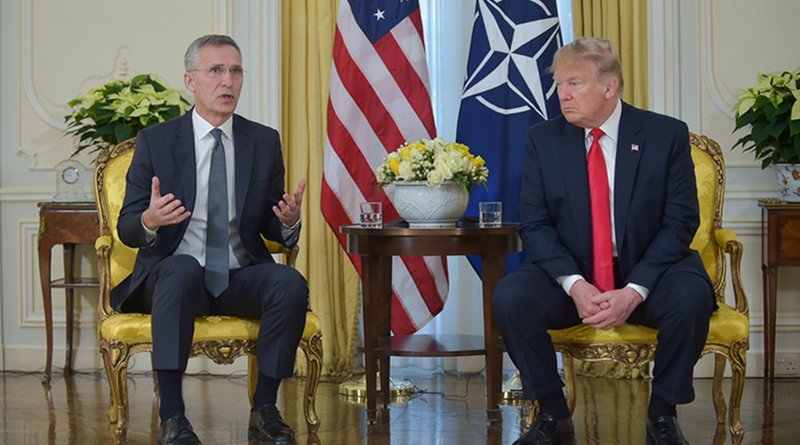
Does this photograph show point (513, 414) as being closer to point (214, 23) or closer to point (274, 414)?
point (274, 414)

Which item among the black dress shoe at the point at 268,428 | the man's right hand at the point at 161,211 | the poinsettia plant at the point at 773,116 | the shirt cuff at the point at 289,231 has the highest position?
the poinsettia plant at the point at 773,116

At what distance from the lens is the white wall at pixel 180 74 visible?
5215 millimetres

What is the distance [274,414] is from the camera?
3.71 metres

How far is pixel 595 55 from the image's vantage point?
11.8 feet

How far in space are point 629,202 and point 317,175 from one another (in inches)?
85.6

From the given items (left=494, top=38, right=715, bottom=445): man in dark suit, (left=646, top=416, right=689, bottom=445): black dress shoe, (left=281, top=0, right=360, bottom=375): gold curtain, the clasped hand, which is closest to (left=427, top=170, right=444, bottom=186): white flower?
(left=494, top=38, right=715, bottom=445): man in dark suit

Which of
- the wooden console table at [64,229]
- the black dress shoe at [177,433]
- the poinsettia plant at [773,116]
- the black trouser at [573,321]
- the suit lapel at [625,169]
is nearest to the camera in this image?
the black trouser at [573,321]

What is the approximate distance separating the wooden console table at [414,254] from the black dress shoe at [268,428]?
0.54 m

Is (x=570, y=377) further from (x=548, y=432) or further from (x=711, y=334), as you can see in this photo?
(x=711, y=334)

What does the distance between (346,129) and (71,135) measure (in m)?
1.69

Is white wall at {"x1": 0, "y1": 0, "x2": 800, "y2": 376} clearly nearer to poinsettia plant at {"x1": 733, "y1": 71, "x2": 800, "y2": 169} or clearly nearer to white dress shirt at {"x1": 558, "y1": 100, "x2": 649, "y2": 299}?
poinsettia plant at {"x1": 733, "y1": 71, "x2": 800, "y2": 169}

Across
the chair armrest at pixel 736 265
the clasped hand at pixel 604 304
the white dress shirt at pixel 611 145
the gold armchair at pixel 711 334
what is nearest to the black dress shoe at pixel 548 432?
the gold armchair at pixel 711 334

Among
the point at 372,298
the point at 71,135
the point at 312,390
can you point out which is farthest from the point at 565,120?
the point at 71,135

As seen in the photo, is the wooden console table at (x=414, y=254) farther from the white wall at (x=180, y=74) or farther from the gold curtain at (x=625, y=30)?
the gold curtain at (x=625, y=30)
